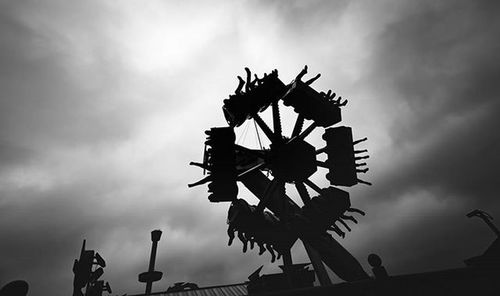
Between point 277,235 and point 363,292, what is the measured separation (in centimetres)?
366

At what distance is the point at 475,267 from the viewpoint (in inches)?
450

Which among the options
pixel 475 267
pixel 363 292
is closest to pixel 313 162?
pixel 363 292

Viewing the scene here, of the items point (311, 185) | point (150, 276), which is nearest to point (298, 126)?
point (311, 185)

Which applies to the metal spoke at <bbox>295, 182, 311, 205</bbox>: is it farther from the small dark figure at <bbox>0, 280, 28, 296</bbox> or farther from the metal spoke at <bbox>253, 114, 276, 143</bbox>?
the small dark figure at <bbox>0, 280, 28, 296</bbox>

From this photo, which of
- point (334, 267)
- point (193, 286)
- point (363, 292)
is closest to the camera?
point (363, 292)

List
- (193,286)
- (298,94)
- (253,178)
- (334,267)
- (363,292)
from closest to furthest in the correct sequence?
1. (298,94)
2. (363,292)
3. (253,178)
4. (334,267)
5. (193,286)

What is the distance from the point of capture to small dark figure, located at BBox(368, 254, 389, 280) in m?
10.4

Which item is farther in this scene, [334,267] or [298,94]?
[334,267]

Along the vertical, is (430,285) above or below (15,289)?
below

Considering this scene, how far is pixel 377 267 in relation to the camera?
10.9 meters

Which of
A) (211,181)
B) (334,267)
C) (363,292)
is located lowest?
(363,292)

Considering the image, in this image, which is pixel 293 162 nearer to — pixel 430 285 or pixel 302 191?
pixel 302 191

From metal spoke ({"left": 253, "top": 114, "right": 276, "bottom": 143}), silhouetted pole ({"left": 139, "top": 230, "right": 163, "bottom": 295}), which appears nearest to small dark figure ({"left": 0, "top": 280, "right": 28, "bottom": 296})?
metal spoke ({"left": 253, "top": 114, "right": 276, "bottom": 143})

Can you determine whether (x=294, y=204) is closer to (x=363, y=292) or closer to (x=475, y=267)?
(x=363, y=292)
